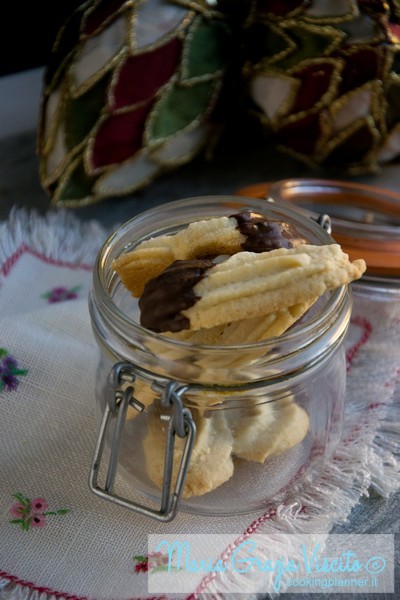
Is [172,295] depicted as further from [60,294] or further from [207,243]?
[60,294]

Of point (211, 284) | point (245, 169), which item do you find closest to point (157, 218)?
point (211, 284)

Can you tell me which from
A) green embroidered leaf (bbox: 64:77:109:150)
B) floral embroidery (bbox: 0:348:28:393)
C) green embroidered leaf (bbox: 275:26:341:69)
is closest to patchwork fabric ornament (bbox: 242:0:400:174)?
green embroidered leaf (bbox: 275:26:341:69)

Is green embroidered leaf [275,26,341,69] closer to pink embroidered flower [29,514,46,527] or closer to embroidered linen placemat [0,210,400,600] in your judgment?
embroidered linen placemat [0,210,400,600]

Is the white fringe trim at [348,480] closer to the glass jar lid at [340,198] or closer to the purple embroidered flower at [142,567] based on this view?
the purple embroidered flower at [142,567]

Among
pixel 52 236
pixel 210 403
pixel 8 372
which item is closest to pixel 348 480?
pixel 210 403

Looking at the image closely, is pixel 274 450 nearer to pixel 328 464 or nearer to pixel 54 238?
pixel 328 464

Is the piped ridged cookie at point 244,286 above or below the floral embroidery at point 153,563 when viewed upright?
above

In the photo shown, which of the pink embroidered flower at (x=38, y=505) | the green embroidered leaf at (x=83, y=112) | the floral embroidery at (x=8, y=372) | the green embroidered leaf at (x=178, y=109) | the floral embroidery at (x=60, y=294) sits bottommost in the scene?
the floral embroidery at (x=60, y=294)

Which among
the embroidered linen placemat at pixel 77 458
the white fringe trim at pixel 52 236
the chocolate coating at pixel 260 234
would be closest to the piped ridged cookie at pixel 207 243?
the chocolate coating at pixel 260 234

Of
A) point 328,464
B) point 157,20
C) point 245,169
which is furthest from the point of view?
point 245,169
